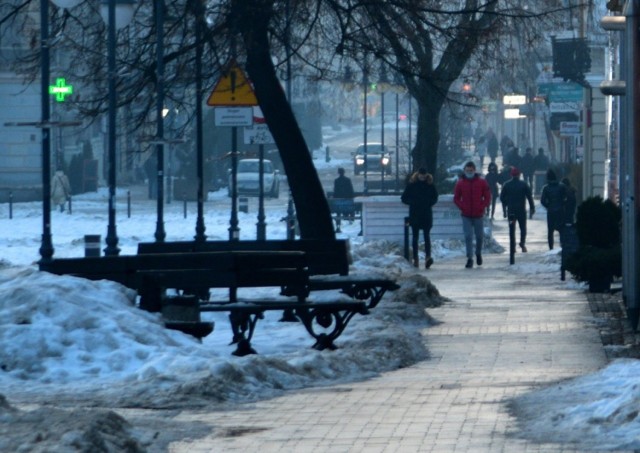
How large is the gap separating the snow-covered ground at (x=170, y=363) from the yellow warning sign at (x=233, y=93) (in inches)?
214

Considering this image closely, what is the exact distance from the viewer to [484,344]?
13820 millimetres

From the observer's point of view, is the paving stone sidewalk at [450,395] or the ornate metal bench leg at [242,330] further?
the ornate metal bench leg at [242,330]

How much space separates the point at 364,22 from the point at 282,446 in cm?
1229

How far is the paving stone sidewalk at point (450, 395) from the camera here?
26.7 ft

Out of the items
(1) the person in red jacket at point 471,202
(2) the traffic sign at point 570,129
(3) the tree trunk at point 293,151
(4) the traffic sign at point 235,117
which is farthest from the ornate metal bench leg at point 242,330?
(2) the traffic sign at point 570,129

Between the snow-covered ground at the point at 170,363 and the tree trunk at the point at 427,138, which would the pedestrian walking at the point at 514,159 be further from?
the snow-covered ground at the point at 170,363

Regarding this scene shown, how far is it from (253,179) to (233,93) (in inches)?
1630

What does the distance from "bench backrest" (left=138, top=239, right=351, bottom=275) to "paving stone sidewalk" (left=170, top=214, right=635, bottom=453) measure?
1041mm

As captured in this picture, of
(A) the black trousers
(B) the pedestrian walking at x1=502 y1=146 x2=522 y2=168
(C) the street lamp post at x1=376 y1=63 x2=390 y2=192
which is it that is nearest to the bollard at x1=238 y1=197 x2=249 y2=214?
(C) the street lamp post at x1=376 y1=63 x2=390 y2=192

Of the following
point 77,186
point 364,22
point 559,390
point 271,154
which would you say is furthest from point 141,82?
point 271,154

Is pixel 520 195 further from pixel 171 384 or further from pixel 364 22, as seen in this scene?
pixel 171 384

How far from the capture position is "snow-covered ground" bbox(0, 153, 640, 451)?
28.4 ft

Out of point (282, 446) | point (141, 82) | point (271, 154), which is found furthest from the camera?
point (271, 154)

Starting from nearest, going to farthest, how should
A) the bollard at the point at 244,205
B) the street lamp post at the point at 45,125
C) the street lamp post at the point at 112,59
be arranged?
1. the street lamp post at the point at 45,125
2. the street lamp post at the point at 112,59
3. the bollard at the point at 244,205
